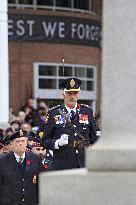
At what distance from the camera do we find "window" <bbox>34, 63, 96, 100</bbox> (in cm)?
2705

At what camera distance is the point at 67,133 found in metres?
8.91

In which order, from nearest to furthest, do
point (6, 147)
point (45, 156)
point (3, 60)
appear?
point (45, 156) → point (6, 147) → point (3, 60)

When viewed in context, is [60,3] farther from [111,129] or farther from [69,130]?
[111,129]

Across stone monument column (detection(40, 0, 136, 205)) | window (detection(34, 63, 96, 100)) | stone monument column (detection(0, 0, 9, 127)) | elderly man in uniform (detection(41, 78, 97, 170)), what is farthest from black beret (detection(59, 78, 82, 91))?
window (detection(34, 63, 96, 100))

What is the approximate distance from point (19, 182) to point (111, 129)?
3436 mm

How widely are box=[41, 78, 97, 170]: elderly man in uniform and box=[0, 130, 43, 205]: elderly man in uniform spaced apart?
734 millimetres

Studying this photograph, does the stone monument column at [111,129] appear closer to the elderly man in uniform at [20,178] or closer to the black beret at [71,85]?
the elderly man in uniform at [20,178]

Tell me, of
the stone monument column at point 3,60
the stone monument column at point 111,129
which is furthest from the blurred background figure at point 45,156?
the stone monument column at point 3,60

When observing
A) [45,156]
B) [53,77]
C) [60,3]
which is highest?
[60,3]

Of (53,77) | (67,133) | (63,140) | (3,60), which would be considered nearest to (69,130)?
(67,133)

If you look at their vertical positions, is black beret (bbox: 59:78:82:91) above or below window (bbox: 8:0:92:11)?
below

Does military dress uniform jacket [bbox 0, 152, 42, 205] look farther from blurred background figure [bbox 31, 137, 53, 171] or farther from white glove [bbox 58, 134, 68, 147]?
white glove [bbox 58, 134, 68, 147]

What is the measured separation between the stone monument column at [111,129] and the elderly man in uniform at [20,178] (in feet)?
11.0

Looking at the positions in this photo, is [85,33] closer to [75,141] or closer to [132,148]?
[75,141]
